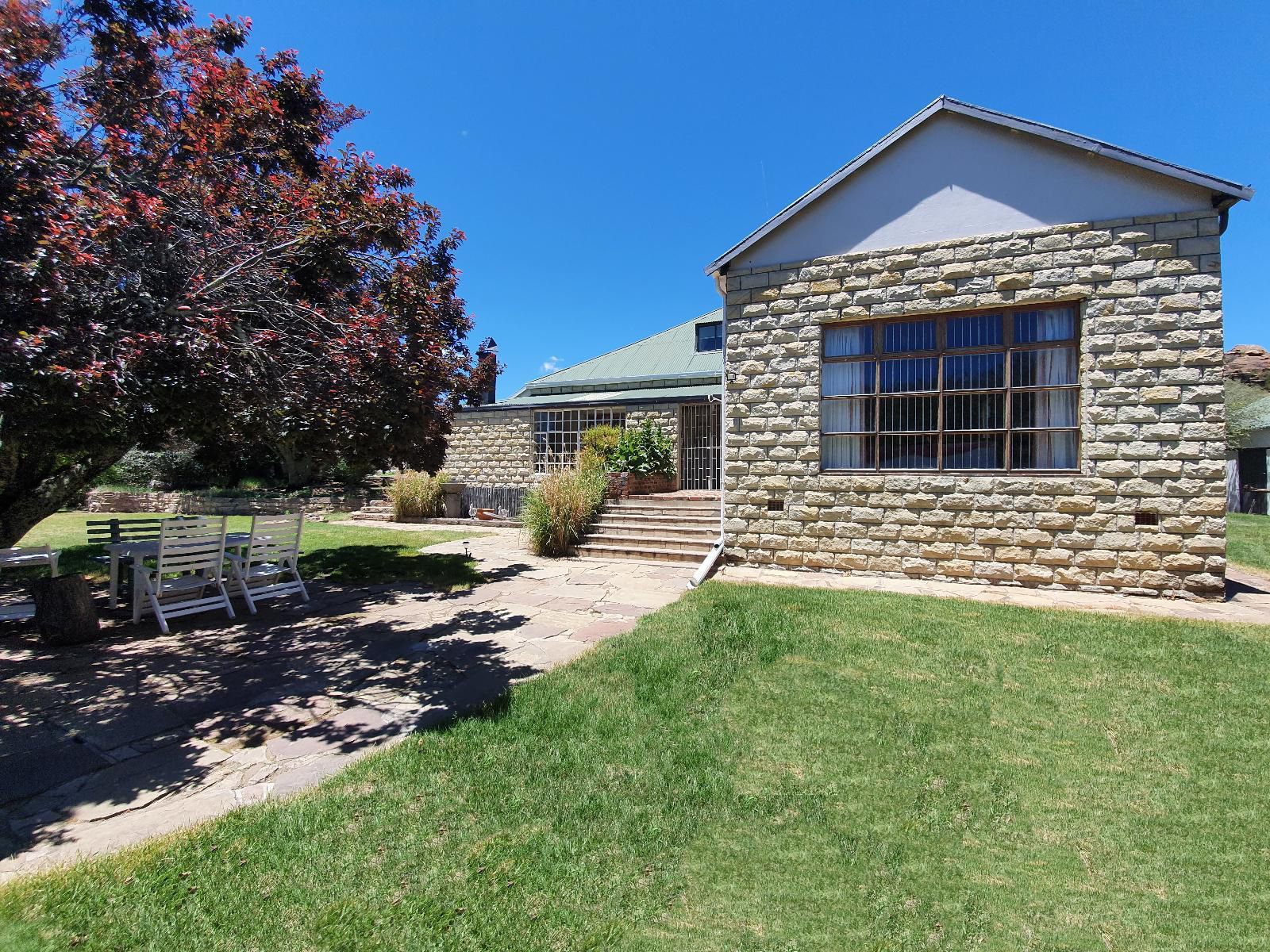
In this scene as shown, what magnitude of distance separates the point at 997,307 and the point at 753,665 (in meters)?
6.07

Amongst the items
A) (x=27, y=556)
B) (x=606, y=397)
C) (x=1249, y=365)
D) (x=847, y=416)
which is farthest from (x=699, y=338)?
(x=1249, y=365)

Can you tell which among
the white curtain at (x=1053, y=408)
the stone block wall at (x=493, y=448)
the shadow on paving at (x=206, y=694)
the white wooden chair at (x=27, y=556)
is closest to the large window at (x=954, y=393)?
Answer: the white curtain at (x=1053, y=408)

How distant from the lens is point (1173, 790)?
3127mm

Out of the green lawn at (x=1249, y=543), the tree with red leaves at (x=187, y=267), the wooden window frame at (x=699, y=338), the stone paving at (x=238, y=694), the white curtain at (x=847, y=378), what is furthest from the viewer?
the wooden window frame at (x=699, y=338)

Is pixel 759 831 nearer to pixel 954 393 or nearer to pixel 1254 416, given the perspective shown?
pixel 954 393

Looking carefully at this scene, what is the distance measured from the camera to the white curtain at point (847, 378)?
8359 millimetres

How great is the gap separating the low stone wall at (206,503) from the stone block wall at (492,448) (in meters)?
3.86

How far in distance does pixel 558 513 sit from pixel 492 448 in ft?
27.2

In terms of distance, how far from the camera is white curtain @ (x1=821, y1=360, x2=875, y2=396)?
836 centimetres

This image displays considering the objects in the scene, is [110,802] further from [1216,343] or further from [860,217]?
[1216,343]

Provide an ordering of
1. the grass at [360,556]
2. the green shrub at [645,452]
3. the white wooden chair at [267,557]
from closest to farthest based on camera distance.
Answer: the white wooden chair at [267,557] → the grass at [360,556] → the green shrub at [645,452]

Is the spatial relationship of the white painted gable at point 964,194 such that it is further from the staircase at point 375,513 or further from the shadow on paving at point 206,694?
the staircase at point 375,513

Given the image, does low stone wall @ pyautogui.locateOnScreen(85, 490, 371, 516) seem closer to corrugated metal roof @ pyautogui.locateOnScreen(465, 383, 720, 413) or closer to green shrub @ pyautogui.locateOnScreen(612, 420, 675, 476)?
corrugated metal roof @ pyautogui.locateOnScreen(465, 383, 720, 413)

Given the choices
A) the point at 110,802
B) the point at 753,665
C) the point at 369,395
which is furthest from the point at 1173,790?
the point at 369,395
